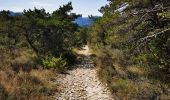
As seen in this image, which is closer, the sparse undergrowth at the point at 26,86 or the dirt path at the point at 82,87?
the sparse undergrowth at the point at 26,86

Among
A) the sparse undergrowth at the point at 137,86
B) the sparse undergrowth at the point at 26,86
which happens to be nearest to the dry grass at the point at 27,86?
the sparse undergrowth at the point at 26,86

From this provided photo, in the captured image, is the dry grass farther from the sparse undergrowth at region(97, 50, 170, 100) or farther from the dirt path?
the sparse undergrowth at region(97, 50, 170, 100)

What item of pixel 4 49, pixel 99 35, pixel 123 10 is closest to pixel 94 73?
pixel 123 10

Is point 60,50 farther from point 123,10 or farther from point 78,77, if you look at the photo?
point 123,10

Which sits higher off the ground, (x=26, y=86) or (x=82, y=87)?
(x=26, y=86)

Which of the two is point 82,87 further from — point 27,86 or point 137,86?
point 137,86

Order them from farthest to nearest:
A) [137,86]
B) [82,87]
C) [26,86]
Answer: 1. [82,87]
2. [26,86]
3. [137,86]

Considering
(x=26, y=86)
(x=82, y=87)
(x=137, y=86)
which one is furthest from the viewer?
(x=82, y=87)

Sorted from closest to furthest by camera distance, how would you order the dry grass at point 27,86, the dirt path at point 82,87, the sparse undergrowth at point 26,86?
the sparse undergrowth at point 26,86 → the dry grass at point 27,86 → the dirt path at point 82,87

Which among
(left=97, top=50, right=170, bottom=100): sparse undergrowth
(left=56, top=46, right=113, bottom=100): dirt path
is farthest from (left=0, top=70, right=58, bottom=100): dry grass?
(left=97, top=50, right=170, bottom=100): sparse undergrowth

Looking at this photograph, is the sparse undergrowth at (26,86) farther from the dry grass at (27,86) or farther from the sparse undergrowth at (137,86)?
the sparse undergrowth at (137,86)

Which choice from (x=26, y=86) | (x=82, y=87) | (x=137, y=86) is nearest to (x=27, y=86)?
(x=26, y=86)

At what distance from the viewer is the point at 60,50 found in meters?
26.5

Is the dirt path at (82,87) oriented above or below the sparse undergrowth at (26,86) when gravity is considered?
below
